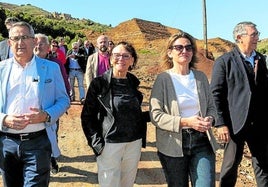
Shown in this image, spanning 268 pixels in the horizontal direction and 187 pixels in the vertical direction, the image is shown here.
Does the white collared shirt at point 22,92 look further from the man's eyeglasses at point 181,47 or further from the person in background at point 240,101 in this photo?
the person in background at point 240,101

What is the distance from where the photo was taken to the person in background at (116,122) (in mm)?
3768

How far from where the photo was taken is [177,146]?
12.2 ft

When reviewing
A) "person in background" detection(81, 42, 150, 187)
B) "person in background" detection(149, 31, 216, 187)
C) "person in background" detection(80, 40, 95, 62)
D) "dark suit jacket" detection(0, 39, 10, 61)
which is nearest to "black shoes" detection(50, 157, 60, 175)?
"dark suit jacket" detection(0, 39, 10, 61)

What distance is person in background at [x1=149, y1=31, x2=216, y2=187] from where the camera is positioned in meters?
3.69

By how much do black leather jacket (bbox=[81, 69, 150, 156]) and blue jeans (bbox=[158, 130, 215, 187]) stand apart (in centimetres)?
63

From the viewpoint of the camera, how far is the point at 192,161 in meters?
3.78

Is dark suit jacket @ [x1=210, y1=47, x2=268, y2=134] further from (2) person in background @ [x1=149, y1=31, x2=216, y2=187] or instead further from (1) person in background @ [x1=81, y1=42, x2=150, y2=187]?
(1) person in background @ [x1=81, y1=42, x2=150, y2=187]

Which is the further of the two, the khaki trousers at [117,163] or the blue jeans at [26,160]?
the khaki trousers at [117,163]

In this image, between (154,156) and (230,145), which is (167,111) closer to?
(230,145)

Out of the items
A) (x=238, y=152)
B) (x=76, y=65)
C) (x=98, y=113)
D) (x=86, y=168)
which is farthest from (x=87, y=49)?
(x=98, y=113)

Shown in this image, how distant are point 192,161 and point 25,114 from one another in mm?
1535

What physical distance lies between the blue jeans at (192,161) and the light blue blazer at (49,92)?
3.46 feet

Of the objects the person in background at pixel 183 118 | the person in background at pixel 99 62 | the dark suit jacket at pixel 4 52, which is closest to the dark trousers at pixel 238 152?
the person in background at pixel 183 118

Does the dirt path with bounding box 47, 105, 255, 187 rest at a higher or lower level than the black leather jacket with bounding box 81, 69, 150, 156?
lower
